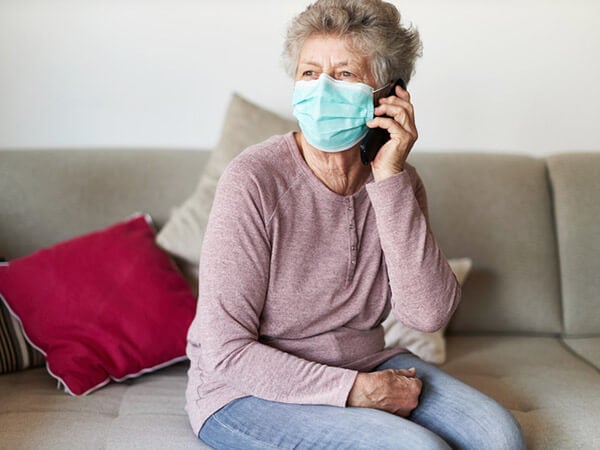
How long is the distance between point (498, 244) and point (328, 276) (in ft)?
2.96

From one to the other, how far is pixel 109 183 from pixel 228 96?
1.79 ft

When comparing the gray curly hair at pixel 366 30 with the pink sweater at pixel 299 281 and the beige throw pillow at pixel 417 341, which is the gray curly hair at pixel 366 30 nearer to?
the pink sweater at pixel 299 281

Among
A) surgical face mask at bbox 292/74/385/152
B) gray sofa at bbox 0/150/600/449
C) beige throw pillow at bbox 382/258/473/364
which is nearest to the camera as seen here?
surgical face mask at bbox 292/74/385/152

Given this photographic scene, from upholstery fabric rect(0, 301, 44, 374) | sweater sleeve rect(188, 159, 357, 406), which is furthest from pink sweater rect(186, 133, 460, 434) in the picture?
upholstery fabric rect(0, 301, 44, 374)

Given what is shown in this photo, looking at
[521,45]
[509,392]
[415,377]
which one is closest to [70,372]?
[415,377]

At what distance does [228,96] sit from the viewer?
256 centimetres

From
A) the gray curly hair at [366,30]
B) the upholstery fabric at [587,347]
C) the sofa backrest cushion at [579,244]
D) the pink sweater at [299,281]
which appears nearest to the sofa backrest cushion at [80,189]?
the pink sweater at [299,281]

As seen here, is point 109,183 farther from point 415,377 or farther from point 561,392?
point 561,392

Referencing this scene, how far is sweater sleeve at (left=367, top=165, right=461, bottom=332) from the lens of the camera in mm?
1534

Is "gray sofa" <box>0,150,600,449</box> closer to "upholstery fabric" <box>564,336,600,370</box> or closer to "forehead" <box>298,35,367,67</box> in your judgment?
"upholstery fabric" <box>564,336,600,370</box>

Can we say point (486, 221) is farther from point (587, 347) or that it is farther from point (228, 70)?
point (228, 70)

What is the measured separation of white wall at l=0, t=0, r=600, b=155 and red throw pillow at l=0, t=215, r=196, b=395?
660 millimetres

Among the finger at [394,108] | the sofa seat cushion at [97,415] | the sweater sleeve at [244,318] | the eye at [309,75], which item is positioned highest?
the eye at [309,75]

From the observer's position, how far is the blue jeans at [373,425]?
136 cm
